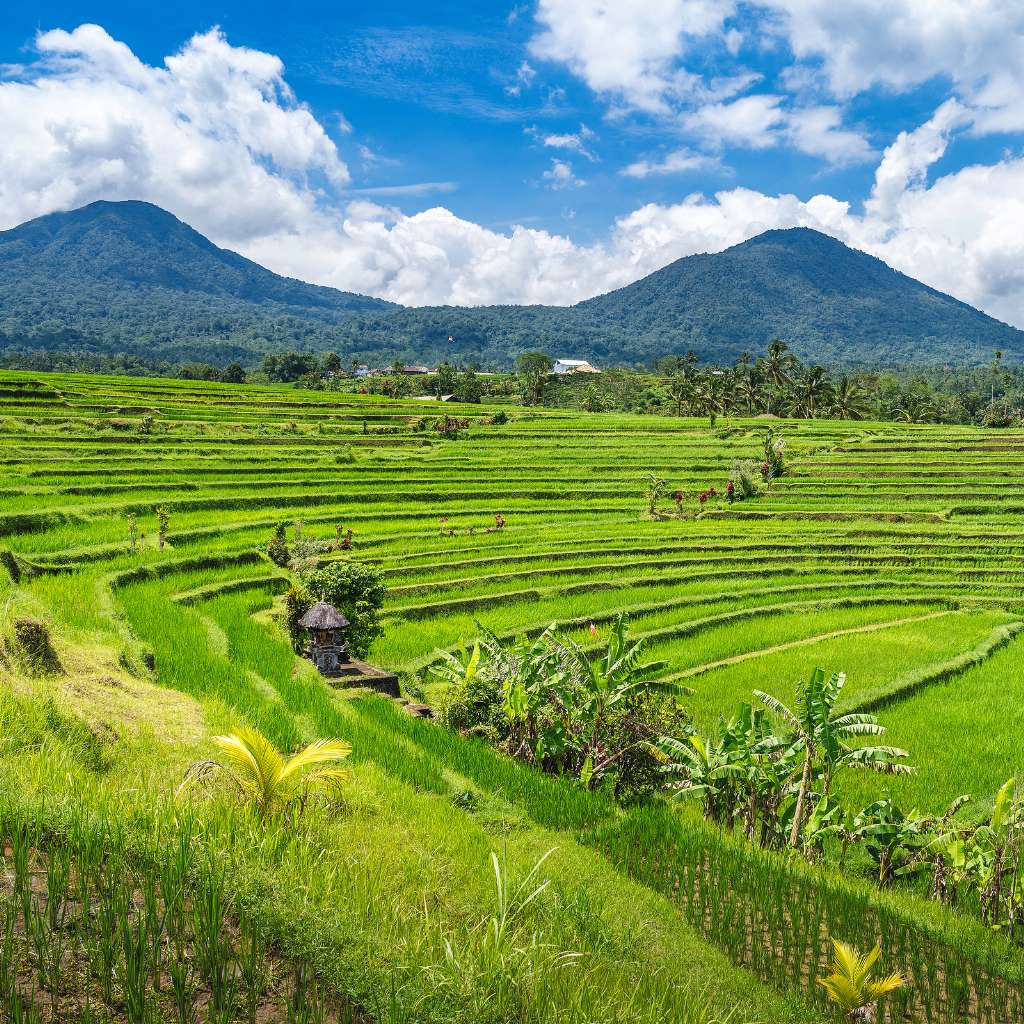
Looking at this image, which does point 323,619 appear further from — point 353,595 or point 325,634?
point 353,595

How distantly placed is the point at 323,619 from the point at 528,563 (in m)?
11.4

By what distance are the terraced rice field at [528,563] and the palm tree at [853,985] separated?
0.27 meters

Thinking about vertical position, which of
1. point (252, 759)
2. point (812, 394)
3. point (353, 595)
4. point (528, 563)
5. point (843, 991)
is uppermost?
point (812, 394)

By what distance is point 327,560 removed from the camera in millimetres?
19812

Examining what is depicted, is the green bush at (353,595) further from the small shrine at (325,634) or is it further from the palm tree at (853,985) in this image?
the palm tree at (853,985)

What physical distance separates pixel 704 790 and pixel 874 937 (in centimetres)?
255

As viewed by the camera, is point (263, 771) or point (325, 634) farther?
point (325, 634)

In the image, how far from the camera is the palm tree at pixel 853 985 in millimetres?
4852

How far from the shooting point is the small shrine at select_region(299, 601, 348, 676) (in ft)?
38.7

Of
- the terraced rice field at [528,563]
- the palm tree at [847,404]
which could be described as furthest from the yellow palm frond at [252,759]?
the palm tree at [847,404]

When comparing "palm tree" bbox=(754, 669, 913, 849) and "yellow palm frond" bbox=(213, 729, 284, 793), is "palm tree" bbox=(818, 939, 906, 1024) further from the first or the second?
"yellow palm frond" bbox=(213, 729, 284, 793)

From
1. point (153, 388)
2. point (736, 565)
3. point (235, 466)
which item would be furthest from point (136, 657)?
point (153, 388)

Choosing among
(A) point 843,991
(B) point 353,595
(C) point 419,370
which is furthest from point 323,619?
(C) point 419,370

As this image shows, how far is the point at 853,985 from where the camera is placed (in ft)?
16.1
